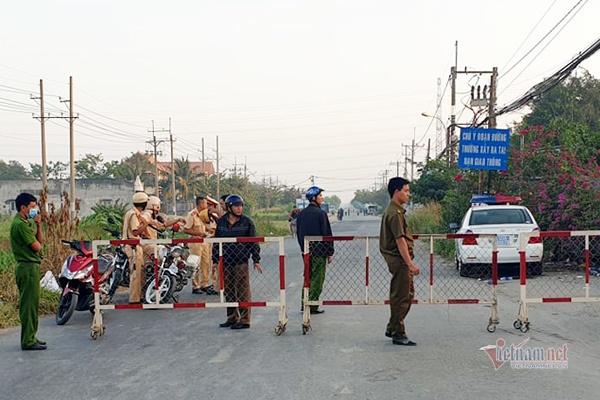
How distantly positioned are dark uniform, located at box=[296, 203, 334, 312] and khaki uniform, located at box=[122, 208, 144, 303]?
108 inches

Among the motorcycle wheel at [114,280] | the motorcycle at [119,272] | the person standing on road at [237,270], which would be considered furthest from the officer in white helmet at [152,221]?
the person standing on road at [237,270]

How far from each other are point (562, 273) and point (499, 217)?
1786mm

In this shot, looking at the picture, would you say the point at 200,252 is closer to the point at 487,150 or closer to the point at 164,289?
the point at 164,289

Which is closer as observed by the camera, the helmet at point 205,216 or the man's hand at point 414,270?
the man's hand at point 414,270

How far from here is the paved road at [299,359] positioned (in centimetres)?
568

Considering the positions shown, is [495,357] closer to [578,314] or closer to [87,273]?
[578,314]

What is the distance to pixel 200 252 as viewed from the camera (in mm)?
12406

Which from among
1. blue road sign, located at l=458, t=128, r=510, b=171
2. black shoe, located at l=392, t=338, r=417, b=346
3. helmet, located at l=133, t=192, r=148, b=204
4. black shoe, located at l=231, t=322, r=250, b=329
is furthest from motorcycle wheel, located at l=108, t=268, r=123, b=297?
blue road sign, located at l=458, t=128, r=510, b=171

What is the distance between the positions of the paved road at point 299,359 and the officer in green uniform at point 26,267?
0.80 feet

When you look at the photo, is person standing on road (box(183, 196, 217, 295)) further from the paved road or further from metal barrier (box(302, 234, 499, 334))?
the paved road

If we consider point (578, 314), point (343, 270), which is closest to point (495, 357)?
point (578, 314)

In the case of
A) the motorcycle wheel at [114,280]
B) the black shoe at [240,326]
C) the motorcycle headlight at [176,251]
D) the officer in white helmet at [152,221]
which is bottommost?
the black shoe at [240,326]

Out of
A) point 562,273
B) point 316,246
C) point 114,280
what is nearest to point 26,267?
point 114,280

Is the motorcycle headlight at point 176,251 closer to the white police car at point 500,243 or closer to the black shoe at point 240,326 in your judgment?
the black shoe at point 240,326
